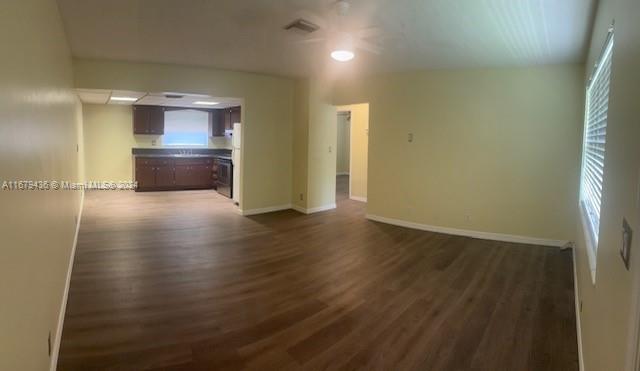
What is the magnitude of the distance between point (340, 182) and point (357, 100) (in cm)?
515

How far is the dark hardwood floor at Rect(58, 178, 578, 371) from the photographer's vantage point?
2301 mm

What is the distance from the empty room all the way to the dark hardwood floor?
2 cm

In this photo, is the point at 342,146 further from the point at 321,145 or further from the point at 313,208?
the point at 313,208

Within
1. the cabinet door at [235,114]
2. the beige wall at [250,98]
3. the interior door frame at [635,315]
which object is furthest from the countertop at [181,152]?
the interior door frame at [635,315]

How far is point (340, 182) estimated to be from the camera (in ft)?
37.4

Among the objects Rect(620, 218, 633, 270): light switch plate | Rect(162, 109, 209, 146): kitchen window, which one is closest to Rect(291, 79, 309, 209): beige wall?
Rect(162, 109, 209, 146): kitchen window

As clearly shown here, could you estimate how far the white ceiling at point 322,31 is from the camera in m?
3.00

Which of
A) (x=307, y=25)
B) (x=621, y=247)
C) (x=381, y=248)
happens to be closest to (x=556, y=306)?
(x=381, y=248)

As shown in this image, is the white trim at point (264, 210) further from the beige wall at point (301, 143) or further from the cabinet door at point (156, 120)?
the cabinet door at point (156, 120)

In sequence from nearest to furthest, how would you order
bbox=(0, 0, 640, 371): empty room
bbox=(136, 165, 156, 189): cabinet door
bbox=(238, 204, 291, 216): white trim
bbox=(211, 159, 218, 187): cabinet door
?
bbox=(0, 0, 640, 371): empty room < bbox=(238, 204, 291, 216): white trim < bbox=(136, 165, 156, 189): cabinet door < bbox=(211, 159, 218, 187): cabinet door

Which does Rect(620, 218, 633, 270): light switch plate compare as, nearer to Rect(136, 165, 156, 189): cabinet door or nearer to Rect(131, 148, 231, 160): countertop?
Rect(131, 148, 231, 160): countertop

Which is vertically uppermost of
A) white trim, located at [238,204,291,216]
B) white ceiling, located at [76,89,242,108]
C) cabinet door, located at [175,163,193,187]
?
white ceiling, located at [76,89,242,108]

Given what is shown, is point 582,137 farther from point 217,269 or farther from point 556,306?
→ point 217,269

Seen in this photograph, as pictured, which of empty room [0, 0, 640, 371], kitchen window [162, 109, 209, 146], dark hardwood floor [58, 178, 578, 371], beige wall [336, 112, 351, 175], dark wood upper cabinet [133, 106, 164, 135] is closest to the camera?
empty room [0, 0, 640, 371]
